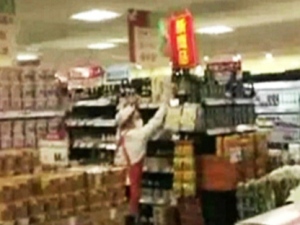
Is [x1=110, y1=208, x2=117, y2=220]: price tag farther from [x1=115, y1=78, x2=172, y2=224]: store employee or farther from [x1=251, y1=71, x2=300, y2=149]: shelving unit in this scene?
[x1=251, y1=71, x2=300, y2=149]: shelving unit

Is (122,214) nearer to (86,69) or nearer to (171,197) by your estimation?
(171,197)

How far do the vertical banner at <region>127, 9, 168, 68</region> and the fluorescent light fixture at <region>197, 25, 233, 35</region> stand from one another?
265 cm

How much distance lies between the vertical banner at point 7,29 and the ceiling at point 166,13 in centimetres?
161

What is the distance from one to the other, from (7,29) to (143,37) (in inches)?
118

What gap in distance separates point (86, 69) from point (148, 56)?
9.14 ft

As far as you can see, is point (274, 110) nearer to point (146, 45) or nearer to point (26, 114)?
point (146, 45)

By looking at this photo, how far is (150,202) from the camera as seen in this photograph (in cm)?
861

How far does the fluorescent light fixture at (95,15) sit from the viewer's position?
965 centimetres

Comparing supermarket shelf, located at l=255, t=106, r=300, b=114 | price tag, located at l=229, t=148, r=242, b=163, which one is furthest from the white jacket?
supermarket shelf, located at l=255, t=106, r=300, b=114

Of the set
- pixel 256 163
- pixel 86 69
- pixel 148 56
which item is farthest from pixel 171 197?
pixel 86 69

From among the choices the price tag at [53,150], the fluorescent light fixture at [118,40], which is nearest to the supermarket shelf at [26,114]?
the price tag at [53,150]

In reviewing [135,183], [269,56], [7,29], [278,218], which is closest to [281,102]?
[269,56]

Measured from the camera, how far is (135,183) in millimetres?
8500

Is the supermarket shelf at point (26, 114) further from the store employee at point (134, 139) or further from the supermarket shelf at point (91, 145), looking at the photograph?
the supermarket shelf at point (91, 145)
